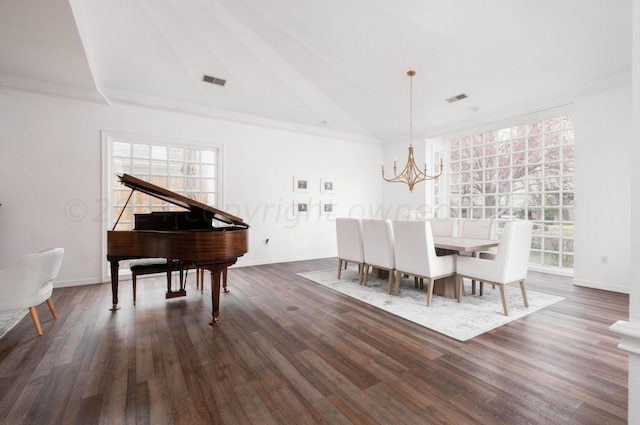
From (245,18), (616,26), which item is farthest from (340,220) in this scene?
(616,26)

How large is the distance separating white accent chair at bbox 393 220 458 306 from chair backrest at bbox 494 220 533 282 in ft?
1.75

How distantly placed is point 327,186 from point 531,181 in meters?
3.77

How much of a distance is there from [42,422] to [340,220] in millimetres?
3498

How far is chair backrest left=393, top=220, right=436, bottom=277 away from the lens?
321 cm

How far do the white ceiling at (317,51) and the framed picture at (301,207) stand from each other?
1.96m

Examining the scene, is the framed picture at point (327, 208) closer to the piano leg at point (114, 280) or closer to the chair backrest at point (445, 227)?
the chair backrest at point (445, 227)

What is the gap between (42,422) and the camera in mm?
1501

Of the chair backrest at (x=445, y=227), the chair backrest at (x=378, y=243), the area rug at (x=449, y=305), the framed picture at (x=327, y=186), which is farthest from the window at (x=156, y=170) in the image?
the chair backrest at (x=445, y=227)

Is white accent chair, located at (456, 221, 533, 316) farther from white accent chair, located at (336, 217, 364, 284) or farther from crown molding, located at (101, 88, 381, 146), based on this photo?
crown molding, located at (101, 88, 381, 146)

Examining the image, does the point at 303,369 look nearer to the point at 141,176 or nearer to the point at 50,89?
the point at 141,176

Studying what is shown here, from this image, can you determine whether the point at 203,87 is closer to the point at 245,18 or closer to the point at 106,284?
the point at 245,18

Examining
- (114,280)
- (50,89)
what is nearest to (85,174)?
(50,89)

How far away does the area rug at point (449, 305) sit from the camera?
2.69m

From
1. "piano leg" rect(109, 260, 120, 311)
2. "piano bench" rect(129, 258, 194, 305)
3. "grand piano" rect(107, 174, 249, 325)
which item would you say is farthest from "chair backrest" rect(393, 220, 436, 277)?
"piano leg" rect(109, 260, 120, 311)
